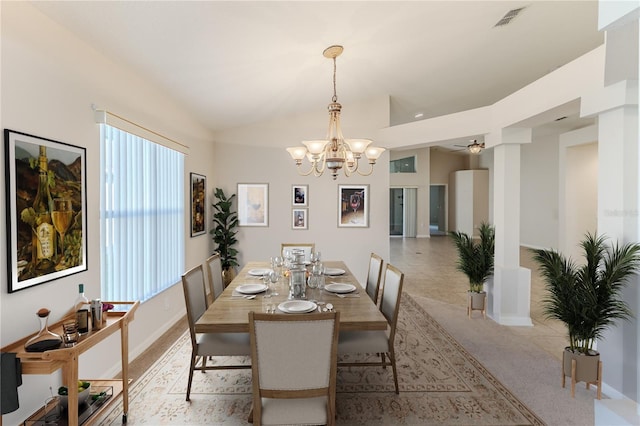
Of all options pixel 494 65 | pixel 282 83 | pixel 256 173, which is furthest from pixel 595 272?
pixel 256 173

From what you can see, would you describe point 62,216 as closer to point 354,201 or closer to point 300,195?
point 300,195

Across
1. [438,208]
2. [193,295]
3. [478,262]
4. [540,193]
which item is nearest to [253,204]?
[193,295]

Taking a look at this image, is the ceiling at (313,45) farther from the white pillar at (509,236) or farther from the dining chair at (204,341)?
the dining chair at (204,341)

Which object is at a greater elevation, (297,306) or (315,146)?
(315,146)

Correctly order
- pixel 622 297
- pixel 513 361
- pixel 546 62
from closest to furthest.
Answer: pixel 622 297, pixel 513 361, pixel 546 62

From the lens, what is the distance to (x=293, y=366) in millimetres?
1713

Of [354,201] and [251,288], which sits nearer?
[251,288]

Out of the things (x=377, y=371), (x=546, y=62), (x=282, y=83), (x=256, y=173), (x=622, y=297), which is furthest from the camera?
(x=256, y=173)

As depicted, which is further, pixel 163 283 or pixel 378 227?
pixel 378 227

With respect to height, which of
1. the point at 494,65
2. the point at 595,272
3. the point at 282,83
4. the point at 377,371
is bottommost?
the point at 377,371

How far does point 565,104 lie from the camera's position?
2.96m

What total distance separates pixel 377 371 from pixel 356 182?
3.47 meters

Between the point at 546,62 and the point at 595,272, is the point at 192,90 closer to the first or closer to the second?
the point at 595,272

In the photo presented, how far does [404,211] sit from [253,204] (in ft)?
26.4
